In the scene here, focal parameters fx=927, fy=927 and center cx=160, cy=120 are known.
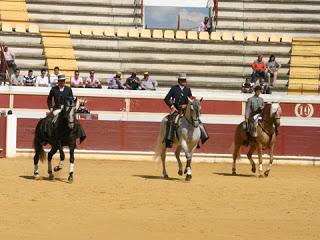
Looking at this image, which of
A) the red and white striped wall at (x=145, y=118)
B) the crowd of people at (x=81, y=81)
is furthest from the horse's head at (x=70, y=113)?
the crowd of people at (x=81, y=81)

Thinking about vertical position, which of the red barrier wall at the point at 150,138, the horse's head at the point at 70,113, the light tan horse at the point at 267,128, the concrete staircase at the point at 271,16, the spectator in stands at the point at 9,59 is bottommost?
the red barrier wall at the point at 150,138

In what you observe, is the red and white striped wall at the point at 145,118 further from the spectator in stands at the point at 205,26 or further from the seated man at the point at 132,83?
the spectator in stands at the point at 205,26

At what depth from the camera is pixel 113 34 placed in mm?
23547

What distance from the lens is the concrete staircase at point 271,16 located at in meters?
24.8

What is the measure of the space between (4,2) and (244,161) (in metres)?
8.62

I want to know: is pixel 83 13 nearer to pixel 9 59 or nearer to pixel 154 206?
pixel 9 59

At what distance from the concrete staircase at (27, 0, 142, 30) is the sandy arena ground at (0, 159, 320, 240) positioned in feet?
30.5

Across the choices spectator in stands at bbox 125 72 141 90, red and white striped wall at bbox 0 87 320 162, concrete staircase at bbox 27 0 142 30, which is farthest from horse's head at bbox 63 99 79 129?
concrete staircase at bbox 27 0 142 30

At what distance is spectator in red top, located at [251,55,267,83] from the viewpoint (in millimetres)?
21125

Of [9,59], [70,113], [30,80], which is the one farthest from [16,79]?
[70,113]

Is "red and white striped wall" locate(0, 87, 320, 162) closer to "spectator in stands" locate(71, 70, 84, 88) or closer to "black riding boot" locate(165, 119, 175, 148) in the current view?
"spectator in stands" locate(71, 70, 84, 88)

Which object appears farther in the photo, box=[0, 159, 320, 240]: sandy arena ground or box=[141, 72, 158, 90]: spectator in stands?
box=[141, 72, 158, 90]: spectator in stands

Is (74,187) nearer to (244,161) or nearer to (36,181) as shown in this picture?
(36,181)

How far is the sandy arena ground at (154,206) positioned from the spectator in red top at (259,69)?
228 inches
